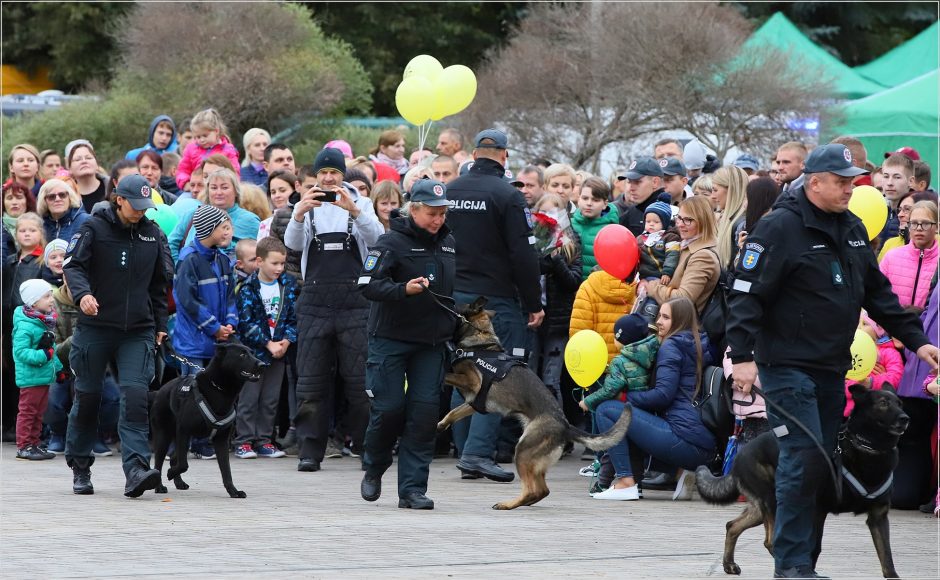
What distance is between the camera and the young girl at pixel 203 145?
14492mm

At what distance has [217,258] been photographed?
11477mm

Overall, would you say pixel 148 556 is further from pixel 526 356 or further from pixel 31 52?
pixel 31 52

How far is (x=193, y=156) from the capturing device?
1475cm

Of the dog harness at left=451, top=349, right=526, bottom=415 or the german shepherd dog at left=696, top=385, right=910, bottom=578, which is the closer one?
the german shepherd dog at left=696, top=385, right=910, bottom=578

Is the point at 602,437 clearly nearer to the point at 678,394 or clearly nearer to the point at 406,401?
the point at 678,394

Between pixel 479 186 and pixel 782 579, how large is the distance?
4.44 m

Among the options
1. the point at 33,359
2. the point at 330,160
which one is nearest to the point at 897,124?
→ the point at 330,160

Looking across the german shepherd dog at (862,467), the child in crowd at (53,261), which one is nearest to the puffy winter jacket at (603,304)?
the german shepherd dog at (862,467)

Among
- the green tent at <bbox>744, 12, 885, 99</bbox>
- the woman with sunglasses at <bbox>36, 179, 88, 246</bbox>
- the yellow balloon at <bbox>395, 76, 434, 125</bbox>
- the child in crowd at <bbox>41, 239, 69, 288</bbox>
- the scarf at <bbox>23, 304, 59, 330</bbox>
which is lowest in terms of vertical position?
the scarf at <bbox>23, 304, 59, 330</bbox>

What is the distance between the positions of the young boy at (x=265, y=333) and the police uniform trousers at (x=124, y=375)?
2273 mm

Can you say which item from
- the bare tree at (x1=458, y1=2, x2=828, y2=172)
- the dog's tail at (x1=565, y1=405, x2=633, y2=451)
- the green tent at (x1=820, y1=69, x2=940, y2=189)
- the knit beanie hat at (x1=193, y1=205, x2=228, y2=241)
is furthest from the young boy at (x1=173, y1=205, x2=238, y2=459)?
the green tent at (x1=820, y1=69, x2=940, y2=189)

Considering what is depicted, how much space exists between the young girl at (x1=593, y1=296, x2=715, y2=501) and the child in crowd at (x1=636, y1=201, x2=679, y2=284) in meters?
0.67

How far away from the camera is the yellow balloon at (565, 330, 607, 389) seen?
33.9ft

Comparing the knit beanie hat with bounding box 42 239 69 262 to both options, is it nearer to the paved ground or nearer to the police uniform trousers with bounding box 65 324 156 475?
the paved ground
